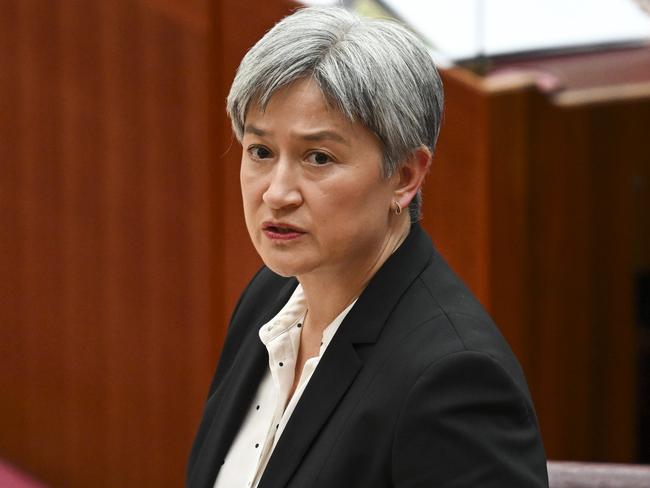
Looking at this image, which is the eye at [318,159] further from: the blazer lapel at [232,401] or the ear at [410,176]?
the blazer lapel at [232,401]

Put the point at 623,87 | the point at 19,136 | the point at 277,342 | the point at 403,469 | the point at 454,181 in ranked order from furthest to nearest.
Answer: the point at 623,87
the point at 454,181
the point at 19,136
the point at 277,342
the point at 403,469

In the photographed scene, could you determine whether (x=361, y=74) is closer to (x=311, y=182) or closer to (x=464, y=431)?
Result: (x=311, y=182)

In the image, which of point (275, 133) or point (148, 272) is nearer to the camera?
point (275, 133)

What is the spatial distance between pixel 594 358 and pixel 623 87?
2.78 ft

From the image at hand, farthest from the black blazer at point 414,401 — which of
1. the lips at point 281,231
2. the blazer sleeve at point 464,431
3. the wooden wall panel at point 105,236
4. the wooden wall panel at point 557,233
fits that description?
the wooden wall panel at point 557,233

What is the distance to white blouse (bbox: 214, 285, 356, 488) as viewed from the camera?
1.08 meters

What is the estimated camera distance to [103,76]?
2250 millimetres

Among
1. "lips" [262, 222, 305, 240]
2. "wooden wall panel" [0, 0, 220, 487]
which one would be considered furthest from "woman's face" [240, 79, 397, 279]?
"wooden wall panel" [0, 0, 220, 487]

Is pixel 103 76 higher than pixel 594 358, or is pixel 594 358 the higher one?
pixel 103 76

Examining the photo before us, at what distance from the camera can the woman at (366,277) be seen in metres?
0.89

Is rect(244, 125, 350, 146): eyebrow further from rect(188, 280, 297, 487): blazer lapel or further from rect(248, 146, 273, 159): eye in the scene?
rect(188, 280, 297, 487): blazer lapel

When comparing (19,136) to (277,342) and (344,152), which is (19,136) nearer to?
(277,342)

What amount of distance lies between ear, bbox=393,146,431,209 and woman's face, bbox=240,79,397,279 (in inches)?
0.5

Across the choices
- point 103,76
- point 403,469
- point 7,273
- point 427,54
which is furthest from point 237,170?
point 403,469
